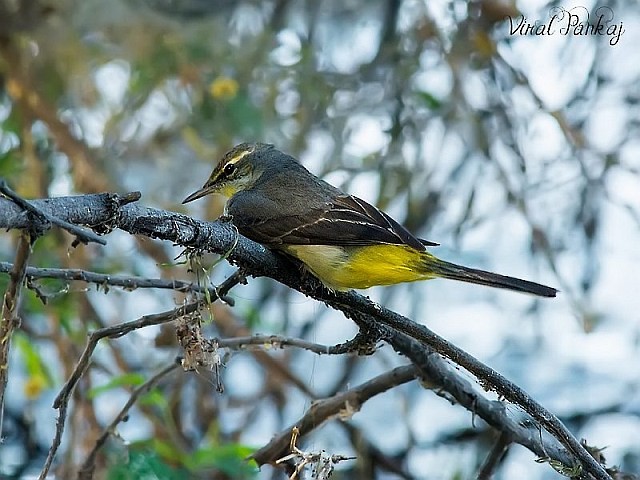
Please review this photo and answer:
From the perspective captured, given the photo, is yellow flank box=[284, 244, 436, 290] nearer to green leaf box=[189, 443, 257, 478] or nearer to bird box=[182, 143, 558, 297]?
bird box=[182, 143, 558, 297]

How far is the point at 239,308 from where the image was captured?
4.06 meters

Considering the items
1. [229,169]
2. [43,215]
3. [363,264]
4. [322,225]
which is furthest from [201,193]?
[43,215]

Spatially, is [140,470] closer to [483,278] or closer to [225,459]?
[225,459]

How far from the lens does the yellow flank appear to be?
2189 millimetres

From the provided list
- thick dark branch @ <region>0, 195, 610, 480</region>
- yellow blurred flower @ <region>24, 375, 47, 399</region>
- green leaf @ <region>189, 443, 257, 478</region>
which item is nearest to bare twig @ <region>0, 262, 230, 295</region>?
thick dark branch @ <region>0, 195, 610, 480</region>

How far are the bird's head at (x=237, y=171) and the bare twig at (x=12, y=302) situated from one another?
153cm

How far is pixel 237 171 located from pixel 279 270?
1.05 meters

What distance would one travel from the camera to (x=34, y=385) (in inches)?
138

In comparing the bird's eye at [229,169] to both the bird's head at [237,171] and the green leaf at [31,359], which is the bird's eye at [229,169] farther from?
the green leaf at [31,359]

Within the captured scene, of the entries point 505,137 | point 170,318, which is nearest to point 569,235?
point 505,137

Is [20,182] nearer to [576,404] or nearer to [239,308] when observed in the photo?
[239,308]

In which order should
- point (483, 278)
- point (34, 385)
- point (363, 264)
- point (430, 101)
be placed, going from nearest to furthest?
1. point (483, 278)
2. point (363, 264)
3. point (34, 385)
4. point (430, 101)

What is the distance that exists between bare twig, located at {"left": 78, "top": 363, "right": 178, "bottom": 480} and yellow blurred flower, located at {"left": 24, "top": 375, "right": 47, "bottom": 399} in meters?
1.41

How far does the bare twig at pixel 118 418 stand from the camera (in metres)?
2.06
